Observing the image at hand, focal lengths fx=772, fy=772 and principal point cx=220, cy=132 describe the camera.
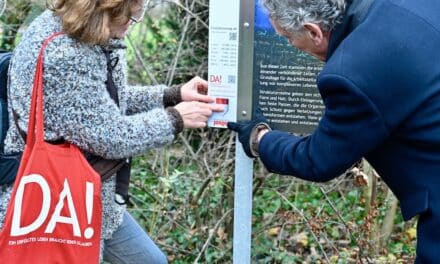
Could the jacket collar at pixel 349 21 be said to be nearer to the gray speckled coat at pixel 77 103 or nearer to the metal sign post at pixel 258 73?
the metal sign post at pixel 258 73

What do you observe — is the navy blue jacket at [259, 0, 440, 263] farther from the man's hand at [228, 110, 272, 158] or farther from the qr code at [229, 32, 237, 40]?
the qr code at [229, 32, 237, 40]

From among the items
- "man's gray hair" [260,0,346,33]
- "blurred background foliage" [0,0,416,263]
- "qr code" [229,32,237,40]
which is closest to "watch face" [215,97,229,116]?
"qr code" [229,32,237,40]

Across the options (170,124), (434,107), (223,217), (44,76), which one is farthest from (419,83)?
(223,217)

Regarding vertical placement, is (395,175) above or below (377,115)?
below

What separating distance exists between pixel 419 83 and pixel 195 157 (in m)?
2.82

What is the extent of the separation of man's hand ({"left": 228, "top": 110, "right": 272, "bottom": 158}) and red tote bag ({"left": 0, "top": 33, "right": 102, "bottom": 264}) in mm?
596

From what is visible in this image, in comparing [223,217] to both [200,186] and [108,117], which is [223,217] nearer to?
[200,186]

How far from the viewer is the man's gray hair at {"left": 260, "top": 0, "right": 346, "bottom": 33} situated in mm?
2473

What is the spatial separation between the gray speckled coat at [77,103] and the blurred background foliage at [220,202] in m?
1.37

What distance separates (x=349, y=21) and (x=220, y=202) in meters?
2.56

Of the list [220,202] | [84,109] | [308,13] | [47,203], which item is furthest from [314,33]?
[220,202]

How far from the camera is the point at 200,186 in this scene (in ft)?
16.1

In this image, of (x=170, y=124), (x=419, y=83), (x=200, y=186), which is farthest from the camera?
(x=200, y=186)

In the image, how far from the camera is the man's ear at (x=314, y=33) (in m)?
2.53
